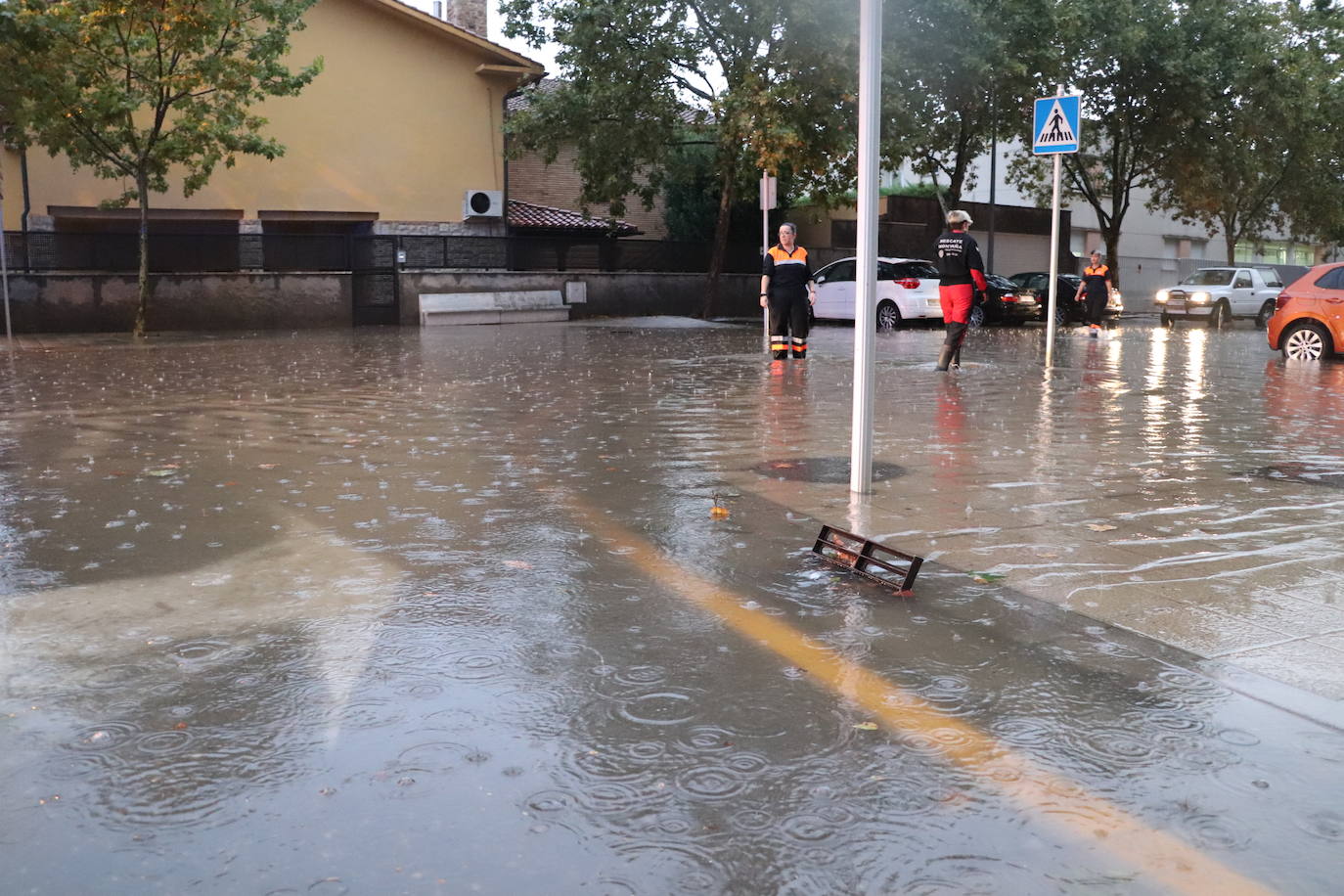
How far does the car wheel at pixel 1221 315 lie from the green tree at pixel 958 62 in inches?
289

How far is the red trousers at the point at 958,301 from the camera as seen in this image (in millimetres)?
15328

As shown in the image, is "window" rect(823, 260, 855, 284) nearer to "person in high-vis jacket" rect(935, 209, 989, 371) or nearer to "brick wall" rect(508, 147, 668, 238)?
"brick wall" rect(508, 147, 668, 238)

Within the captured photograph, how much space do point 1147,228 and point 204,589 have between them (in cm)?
5817

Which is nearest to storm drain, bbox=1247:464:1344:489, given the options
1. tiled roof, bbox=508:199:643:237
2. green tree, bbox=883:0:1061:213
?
green tree, bbox=883:0:1061:213

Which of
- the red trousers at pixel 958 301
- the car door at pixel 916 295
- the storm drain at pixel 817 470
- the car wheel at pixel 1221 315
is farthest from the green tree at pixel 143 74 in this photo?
the car wheel at pixel 1221 315

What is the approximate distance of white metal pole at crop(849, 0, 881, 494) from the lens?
679 centimetres

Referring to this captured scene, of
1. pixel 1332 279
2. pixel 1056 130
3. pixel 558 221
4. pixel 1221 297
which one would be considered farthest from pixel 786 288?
pixel 1221 297

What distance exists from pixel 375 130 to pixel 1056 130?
796 inches

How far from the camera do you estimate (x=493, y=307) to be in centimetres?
3055

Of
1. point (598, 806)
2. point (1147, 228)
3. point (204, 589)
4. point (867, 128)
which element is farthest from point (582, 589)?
point (1147, 228)

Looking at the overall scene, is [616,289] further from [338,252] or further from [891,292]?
[891,292]

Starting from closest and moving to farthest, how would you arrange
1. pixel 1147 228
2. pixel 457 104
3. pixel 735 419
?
pixel 735 419
pixel 457 104
pixel 1147 228

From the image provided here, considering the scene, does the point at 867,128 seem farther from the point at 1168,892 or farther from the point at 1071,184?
the point at 1071,184

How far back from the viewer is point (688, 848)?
302cm
